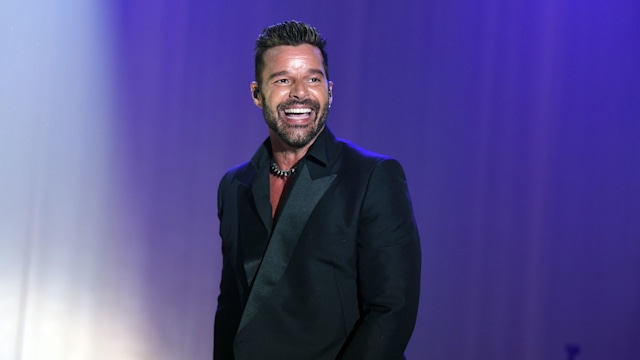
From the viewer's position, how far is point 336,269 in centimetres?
144

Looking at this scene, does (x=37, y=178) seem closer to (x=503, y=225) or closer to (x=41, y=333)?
(x=41, y=333)

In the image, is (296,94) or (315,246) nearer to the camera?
(315,246)

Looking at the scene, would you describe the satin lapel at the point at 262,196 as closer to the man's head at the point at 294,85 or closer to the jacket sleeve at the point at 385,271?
the man's head at the point at 294,85

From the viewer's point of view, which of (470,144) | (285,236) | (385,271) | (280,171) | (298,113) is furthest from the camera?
(470,144)

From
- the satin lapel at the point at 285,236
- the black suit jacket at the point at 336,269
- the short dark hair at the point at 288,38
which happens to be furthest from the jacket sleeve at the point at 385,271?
→ the short dark hair at the point at 288,38

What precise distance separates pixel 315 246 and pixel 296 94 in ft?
1.20

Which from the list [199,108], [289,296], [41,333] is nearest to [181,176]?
[199,108]

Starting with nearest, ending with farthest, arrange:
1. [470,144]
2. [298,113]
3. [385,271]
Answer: [385,271]
[298,113]
[470,144]

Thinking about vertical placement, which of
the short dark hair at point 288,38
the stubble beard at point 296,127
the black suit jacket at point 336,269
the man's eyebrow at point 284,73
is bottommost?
the black suit jacket at point 336,269

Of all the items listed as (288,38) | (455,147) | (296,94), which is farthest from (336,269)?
(455,147)

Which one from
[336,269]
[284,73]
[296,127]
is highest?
[284,73]

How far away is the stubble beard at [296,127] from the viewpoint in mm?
1595

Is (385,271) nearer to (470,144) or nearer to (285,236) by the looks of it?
(285,236)

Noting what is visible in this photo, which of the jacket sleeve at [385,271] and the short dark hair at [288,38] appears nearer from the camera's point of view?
the jacket sleeve at [385,271]
